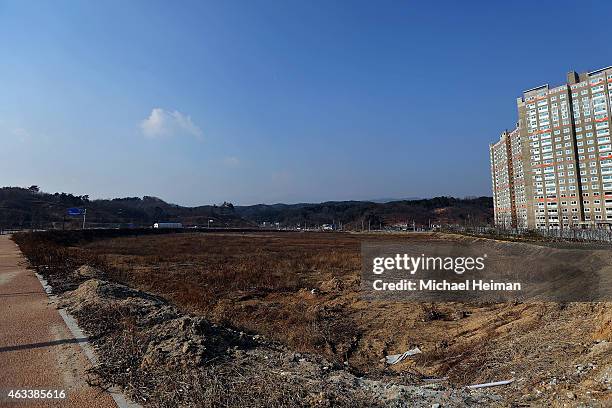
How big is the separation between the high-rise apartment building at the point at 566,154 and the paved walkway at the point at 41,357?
7338cm

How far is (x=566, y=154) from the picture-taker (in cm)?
7281

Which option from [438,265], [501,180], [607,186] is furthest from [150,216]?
[438,265]

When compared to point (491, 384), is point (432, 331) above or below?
below

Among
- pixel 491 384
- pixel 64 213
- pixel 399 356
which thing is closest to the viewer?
pixel 491 384

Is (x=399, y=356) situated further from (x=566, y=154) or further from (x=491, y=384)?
(x=566, y=154)

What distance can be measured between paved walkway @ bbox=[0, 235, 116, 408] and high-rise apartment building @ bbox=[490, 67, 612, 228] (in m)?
73.4

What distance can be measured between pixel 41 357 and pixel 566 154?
284ft

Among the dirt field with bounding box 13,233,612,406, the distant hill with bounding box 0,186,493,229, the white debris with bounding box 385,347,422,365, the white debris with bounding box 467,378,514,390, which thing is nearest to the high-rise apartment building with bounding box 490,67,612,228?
the distant hill with bounding box 0,186,493,229

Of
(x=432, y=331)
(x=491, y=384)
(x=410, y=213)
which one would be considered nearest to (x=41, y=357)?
(x=491, y=384)

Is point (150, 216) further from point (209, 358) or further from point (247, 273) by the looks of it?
point (209, 358)

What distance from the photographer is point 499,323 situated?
9.23 meters

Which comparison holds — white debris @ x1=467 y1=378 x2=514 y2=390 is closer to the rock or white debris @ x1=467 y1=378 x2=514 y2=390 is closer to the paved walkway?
the paved walkway

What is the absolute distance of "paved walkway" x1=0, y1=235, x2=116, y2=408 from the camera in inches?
178

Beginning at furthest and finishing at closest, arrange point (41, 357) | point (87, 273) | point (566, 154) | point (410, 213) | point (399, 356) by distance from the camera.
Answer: point (410, 213), point (566, 154), point (87, 273), point (399, 356), point (41, 357)
